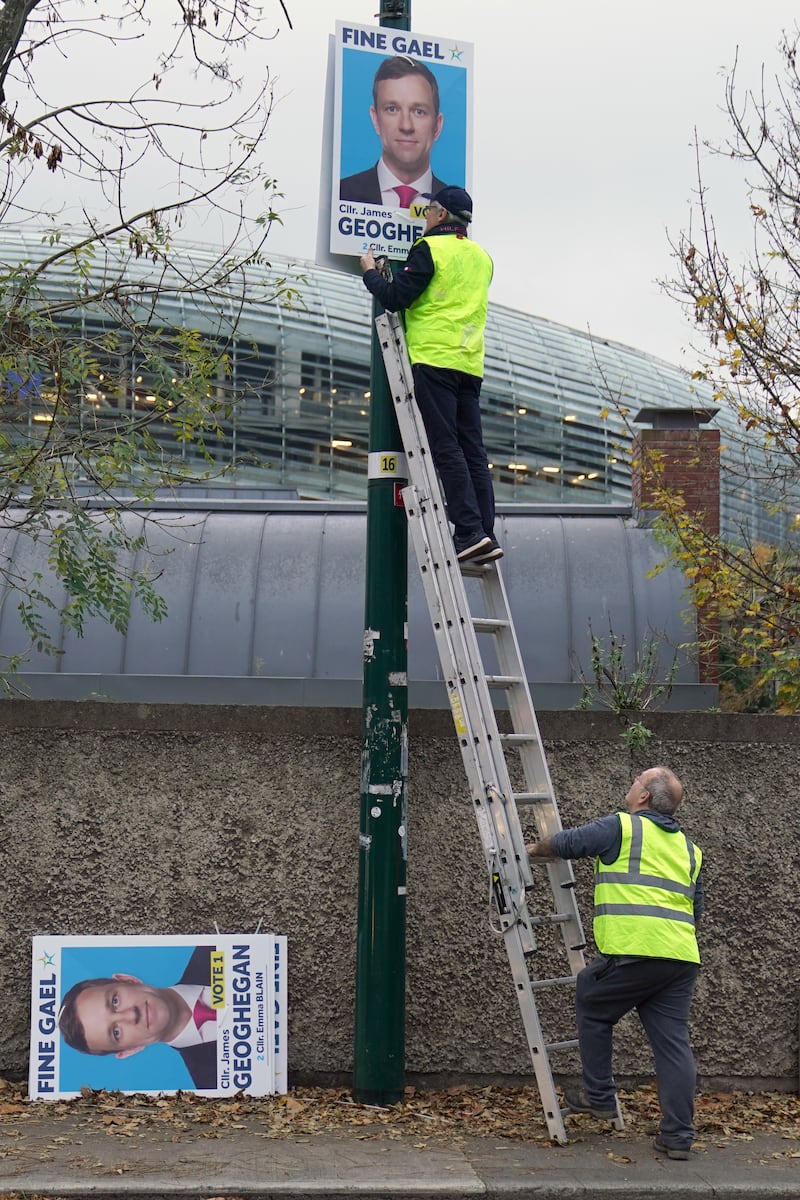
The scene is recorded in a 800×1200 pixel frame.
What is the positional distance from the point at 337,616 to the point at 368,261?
836 centimetres

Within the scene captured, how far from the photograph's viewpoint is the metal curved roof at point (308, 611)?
14133 millimetres

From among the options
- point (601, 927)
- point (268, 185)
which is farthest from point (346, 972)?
point (268, 185)

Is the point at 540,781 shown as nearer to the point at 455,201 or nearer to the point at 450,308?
the point at 450,308

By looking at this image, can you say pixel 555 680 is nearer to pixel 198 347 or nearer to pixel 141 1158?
pixel 198 347

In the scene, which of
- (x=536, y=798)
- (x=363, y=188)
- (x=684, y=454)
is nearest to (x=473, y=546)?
(x=536, y=798)

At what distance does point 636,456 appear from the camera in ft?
44.5

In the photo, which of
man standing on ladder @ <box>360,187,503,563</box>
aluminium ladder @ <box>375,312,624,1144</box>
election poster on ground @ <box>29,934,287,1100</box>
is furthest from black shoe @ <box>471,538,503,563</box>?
election poster on ground @ <box>29,934,287,1100</box>

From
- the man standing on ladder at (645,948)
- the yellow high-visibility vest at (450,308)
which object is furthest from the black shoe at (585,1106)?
the yellow high-visibility vest at (450,308)

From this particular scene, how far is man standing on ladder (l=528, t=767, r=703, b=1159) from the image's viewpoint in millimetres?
5582

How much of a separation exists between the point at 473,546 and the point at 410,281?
50.9 inches

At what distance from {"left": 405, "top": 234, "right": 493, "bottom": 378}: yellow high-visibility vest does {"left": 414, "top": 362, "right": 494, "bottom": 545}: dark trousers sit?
0.08 metres

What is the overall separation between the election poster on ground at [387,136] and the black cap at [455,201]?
0.48m

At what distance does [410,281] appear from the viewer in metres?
6.08

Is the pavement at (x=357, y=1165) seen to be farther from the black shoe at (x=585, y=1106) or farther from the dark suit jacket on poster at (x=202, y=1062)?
the dark suit jacket on poster at (x=202, y=1062)
